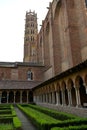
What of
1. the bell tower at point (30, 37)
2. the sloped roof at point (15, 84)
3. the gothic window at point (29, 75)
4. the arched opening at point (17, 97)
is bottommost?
the arched opening at point (17, 97)

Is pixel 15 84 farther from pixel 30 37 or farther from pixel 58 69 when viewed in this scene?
pixel 30 37

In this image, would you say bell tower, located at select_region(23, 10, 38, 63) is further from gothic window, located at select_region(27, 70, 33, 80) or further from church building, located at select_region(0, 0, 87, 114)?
church building, located at select_region(0, 0, 87, 114)

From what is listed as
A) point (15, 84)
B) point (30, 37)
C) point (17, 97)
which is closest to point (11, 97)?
point (17, 97)

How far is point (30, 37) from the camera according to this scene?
60812 mm

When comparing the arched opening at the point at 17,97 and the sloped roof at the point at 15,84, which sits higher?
the sloped roof at the point at 15,84

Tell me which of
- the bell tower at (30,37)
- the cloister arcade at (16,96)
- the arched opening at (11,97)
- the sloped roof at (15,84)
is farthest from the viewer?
the bell tower at (30,37)

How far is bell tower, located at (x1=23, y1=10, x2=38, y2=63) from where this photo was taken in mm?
57844

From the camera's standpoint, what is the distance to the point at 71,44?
19.9 m

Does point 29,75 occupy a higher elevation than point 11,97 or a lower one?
higher

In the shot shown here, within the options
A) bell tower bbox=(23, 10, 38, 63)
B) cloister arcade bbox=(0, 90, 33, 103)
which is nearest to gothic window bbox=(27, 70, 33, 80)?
cloister arcade bbox=(0, 90, 33, 103)

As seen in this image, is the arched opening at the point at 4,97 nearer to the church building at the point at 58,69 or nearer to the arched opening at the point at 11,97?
the church building at the point at 58,69

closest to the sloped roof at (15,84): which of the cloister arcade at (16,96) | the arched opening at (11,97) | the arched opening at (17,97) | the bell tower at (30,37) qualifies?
the cloister arcade at (16,96)

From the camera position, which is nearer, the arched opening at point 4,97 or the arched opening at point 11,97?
the arched opening at point 4,97

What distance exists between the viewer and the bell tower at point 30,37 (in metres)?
57.8
